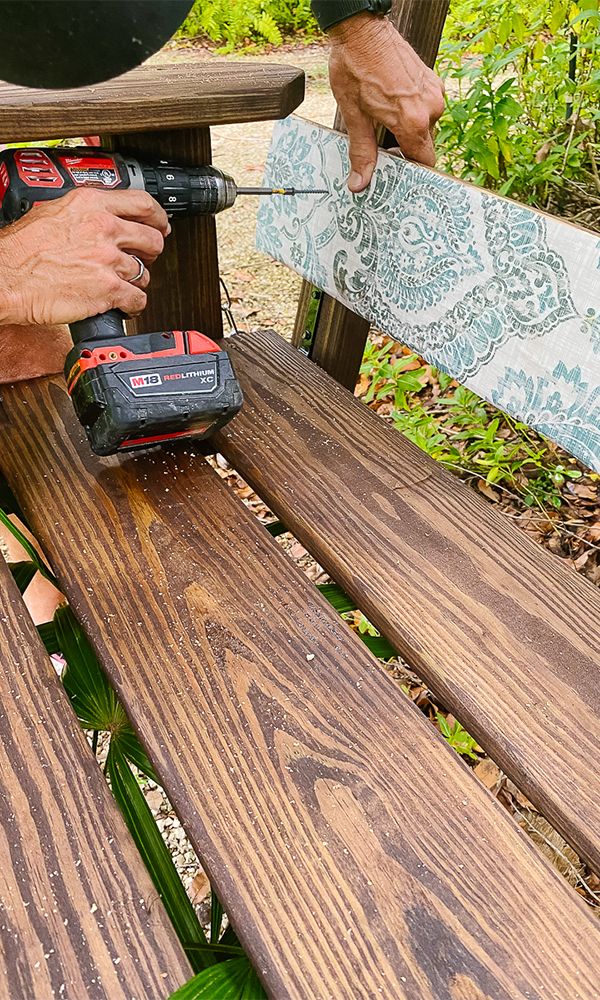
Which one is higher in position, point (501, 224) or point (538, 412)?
point (501, 224)

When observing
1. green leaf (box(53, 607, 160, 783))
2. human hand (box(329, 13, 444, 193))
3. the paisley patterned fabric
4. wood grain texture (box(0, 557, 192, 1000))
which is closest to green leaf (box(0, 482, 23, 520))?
green leaf (box(53, 607, 160, 783))

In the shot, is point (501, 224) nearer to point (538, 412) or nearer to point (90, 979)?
point (538, 412)

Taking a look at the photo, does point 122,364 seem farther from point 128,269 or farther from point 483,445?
point 483,445

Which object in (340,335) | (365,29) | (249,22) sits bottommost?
(249,22)

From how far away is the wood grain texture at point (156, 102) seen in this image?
3.63 feet

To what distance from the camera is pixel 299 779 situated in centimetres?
78

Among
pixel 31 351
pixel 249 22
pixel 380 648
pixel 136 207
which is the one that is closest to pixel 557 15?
pixel 136 207

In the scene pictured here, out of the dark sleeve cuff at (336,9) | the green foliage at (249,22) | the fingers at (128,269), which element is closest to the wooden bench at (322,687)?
the dark sleeve cuff at (336,9)

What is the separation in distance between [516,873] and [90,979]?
0.40 meters

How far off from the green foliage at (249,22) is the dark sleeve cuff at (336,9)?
21.1 feet

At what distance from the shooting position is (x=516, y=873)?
71cm

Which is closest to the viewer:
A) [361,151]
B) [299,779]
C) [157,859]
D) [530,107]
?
[299,779]

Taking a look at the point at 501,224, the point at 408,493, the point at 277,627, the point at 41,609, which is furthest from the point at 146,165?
the point at 41,609

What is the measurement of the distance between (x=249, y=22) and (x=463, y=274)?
7019mm
